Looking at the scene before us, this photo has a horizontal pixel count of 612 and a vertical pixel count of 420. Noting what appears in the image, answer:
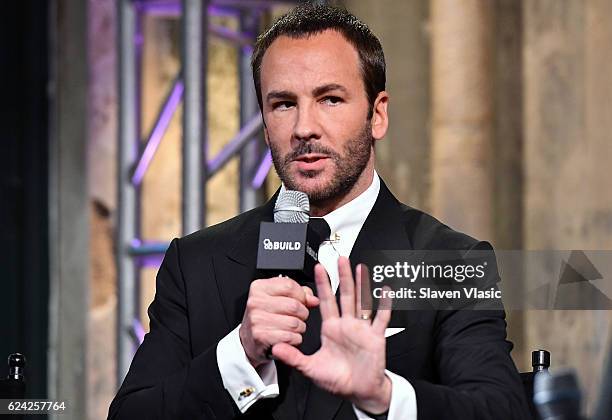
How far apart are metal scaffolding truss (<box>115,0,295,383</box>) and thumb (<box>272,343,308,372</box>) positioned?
222 cm

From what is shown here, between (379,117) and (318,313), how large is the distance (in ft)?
1.26

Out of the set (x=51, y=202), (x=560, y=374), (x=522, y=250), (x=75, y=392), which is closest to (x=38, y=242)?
(x=51, y=202)

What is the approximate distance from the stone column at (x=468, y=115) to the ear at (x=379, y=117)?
2367 mm

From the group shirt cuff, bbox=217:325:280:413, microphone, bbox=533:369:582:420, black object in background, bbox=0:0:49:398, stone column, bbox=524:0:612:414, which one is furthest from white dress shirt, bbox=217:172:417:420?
black object in background, bbox=0:0:49:398

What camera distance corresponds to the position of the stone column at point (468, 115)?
430cm

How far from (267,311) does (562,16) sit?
2907mm

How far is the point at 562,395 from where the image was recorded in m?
0.88

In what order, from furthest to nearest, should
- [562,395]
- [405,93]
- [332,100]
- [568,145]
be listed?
[405,93] < [568,145] < [332,100] < [562,395]

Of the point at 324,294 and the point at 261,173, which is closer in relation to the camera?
the point at 324,294

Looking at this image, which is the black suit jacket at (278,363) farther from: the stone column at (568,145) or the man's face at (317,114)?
the stone column at (568,145)

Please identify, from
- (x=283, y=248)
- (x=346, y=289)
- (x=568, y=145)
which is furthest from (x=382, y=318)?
(x=568, y=145)

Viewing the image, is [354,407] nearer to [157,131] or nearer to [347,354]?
[347,354]

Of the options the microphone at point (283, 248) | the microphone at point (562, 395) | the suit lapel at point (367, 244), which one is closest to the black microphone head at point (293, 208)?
the microphone at point (283, 248)

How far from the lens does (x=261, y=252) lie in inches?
60.4
